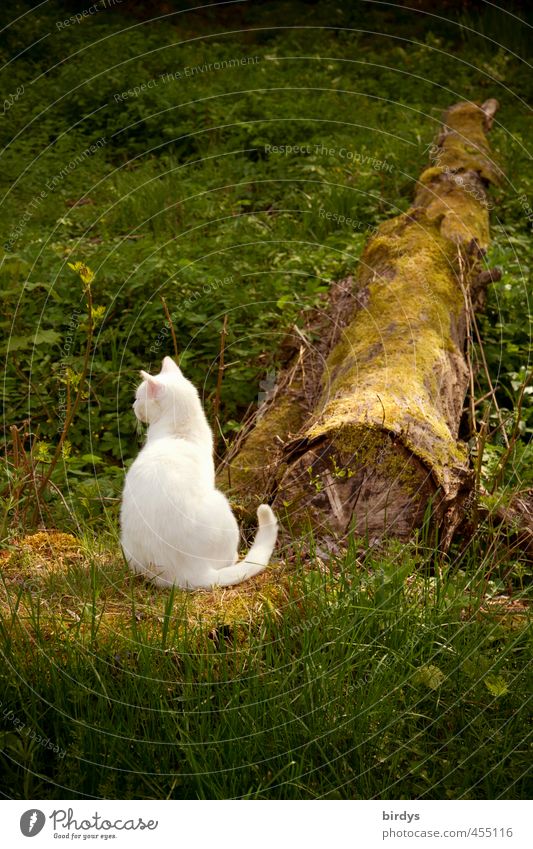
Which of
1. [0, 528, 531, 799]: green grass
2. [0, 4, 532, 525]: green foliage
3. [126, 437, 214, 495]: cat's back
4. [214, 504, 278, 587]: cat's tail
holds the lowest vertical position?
[0, 528, 531, 799]: green grass

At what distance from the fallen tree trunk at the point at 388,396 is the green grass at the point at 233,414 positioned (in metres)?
0.25

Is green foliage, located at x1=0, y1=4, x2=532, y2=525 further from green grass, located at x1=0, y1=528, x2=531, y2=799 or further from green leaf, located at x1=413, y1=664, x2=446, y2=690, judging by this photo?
green leaf, located at x1=413, y1=664, x2=446, y2=690

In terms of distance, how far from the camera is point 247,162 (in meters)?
9.53

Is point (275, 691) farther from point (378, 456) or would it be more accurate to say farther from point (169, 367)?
point (169, 367)

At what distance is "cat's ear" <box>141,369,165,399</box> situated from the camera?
369cm

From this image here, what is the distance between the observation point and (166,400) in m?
3.76

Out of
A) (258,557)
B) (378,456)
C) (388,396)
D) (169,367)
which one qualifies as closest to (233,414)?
(388,396)

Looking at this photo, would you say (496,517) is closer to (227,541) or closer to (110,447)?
(227,541)

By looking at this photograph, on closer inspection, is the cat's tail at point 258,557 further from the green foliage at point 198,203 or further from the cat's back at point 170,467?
the green foliage at point 198,203

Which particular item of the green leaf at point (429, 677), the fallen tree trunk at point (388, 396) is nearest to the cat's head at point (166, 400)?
the fallen tree trunk at point (388, 396)

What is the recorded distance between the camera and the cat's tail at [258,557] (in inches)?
142

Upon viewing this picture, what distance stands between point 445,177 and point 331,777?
581 centimetres

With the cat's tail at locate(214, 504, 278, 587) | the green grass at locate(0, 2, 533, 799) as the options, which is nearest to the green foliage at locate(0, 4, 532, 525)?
the green grass at locate(0, 2, 533, 799)

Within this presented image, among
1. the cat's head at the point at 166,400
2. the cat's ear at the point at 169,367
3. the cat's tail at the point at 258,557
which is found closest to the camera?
the cat's tail at the point at 258,557
